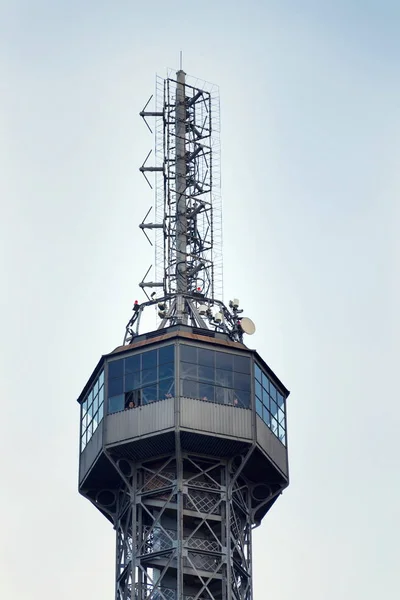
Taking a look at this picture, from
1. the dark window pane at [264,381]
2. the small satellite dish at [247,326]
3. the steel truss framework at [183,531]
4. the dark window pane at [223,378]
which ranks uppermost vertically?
the small satellite dish at [247,326]

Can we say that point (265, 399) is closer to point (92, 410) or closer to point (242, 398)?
point (242, 398)

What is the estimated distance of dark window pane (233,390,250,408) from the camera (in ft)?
370

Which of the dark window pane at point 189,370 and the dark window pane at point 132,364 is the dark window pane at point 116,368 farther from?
the dark window pane at point 189,370

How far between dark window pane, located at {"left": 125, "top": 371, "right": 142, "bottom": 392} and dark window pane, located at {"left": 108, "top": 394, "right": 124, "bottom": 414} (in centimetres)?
66

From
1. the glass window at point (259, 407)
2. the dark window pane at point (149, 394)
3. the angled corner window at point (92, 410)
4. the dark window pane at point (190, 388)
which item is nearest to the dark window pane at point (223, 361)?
the dark window pane at point (190, 388)

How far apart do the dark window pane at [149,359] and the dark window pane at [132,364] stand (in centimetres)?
39

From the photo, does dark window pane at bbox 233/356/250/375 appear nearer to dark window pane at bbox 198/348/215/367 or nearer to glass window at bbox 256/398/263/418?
dark window pane at bbox 198/348/215/367

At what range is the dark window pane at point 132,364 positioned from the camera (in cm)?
11388

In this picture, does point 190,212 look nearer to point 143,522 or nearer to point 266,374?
point 266,374

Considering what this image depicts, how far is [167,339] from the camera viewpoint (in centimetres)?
11381

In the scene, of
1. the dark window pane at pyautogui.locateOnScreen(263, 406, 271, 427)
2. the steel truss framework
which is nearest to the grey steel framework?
the steel truss framework

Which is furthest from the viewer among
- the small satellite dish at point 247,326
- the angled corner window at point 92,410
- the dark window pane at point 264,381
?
the small satellite dish at point 247,326

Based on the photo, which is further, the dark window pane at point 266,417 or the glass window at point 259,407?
the dark window pane at point 266,417

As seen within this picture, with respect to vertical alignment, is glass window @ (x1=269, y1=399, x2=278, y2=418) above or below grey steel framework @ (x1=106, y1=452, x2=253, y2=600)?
above
